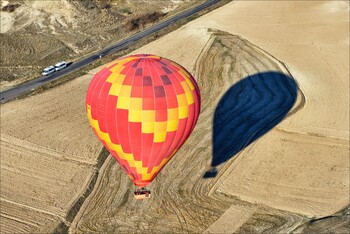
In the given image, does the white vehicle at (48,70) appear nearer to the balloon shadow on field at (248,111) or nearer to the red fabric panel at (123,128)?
the balloon shadow on field at (248,111)

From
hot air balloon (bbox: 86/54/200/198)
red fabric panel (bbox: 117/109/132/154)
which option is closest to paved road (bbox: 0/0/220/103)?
hot air balloon (bbox: 86/54/200/198)

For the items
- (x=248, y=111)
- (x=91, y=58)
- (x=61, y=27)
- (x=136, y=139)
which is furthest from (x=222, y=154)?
(x=61, y=27)

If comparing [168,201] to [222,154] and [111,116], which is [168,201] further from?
[111,116]

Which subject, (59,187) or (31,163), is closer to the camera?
(59,187)

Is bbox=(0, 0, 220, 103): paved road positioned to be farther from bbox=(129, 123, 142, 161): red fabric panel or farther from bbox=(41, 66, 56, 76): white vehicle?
bbox=(129, 123, 142, 161): red fabric panel

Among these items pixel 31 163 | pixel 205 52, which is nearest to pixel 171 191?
pixel 31 163

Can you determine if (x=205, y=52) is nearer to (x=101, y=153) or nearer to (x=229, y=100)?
(x=229, y=100)
